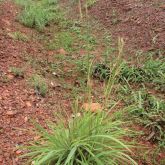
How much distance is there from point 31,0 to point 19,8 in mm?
837

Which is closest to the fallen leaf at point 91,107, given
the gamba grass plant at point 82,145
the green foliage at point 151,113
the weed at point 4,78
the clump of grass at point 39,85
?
the gamba grass plant at point 82,145

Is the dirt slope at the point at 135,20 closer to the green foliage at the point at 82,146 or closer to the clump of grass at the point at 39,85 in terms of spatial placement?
the clump of grass at the point at 39,85

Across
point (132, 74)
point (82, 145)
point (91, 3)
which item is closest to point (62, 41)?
point (132, 74)

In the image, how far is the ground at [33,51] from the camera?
3002mm

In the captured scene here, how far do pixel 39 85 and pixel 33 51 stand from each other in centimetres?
124

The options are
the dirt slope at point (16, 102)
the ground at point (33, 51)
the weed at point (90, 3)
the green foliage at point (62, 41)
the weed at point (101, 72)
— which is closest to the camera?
the dirt slope at point (16, 102)

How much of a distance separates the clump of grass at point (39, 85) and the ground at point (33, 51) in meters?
0.06

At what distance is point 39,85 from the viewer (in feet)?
12.1

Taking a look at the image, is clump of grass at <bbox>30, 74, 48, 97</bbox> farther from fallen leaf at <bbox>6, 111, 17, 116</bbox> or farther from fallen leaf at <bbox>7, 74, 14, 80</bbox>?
fallen leaf at <bbox>6, 111, 17, 116</bbox>

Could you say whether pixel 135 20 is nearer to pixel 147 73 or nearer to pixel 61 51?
pixel 61 51

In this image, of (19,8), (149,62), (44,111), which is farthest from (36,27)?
(44,111)

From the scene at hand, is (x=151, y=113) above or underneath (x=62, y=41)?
underneath

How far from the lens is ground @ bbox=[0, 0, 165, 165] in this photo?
300cm

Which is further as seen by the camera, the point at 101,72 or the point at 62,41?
the point at 62,41
